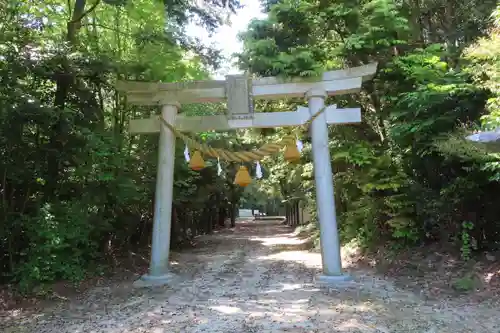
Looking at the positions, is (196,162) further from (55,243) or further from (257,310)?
(257,310)

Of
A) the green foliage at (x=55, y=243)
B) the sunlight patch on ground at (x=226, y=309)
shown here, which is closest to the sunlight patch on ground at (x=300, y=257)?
the sunlight patch on ground at (x=226, y=309)

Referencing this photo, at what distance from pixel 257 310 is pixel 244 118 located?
376cm

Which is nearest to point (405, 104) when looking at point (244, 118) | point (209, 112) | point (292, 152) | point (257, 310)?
point (292, 152)

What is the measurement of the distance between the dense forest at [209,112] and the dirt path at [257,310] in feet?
4.13

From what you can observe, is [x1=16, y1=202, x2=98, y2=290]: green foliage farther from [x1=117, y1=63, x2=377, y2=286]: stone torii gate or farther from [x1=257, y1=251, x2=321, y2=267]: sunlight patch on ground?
[x1=257, y1=251, x2=321, y2=267]: sunlight patch on ground

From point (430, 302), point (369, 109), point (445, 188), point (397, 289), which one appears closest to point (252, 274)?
point (397, 289)

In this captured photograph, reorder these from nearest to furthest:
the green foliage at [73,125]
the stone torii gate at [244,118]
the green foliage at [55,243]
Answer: the green foliage at [55,243]
the green foliage at [73,125]
the stone torii gate at [244,118]

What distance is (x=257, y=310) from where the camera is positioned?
5613mm

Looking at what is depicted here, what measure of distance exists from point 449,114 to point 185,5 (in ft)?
19.9

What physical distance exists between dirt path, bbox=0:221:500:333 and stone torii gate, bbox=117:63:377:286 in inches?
31.5

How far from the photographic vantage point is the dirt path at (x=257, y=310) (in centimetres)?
493

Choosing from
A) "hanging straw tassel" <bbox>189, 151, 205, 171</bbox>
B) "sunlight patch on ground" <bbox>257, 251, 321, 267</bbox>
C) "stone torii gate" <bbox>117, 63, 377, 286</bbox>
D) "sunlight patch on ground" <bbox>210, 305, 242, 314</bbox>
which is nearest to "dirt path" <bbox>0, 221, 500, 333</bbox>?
"sunlight patch on ground" <bbox>210, 305, 242, 314</bbox>

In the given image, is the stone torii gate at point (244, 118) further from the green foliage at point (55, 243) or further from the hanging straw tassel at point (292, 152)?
the green foliage at point (55, 243)

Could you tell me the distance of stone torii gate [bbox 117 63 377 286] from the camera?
7.57 meters
